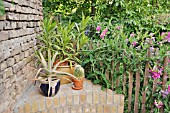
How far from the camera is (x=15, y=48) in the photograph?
169 centimetres

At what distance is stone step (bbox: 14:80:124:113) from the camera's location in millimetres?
1882

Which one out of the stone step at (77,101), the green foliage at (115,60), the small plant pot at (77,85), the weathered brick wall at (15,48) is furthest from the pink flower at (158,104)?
the weathered brick wall at (15,48)

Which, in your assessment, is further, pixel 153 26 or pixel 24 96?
pixel 153 26

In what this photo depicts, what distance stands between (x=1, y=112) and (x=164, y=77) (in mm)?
1612

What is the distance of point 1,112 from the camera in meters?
1.44

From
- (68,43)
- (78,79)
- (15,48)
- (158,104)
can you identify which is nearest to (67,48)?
(68,43)

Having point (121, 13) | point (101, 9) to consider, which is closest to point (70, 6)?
A: point (101, 9)

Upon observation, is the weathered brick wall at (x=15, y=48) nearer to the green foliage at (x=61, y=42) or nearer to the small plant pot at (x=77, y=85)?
the green foliage at (x=61, y=42)

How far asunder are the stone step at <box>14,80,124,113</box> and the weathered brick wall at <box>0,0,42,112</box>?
0.18 metres

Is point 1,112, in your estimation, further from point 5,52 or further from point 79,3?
point 79,3

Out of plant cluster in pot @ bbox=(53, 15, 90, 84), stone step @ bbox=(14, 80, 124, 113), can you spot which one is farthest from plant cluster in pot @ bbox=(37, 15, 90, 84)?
stone step @ bbox=(14, 80, 124, 113)

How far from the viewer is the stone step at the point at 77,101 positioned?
188 centimetres

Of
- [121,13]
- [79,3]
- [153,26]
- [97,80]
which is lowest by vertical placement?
[97,80]

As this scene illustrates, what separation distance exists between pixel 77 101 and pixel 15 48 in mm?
863
